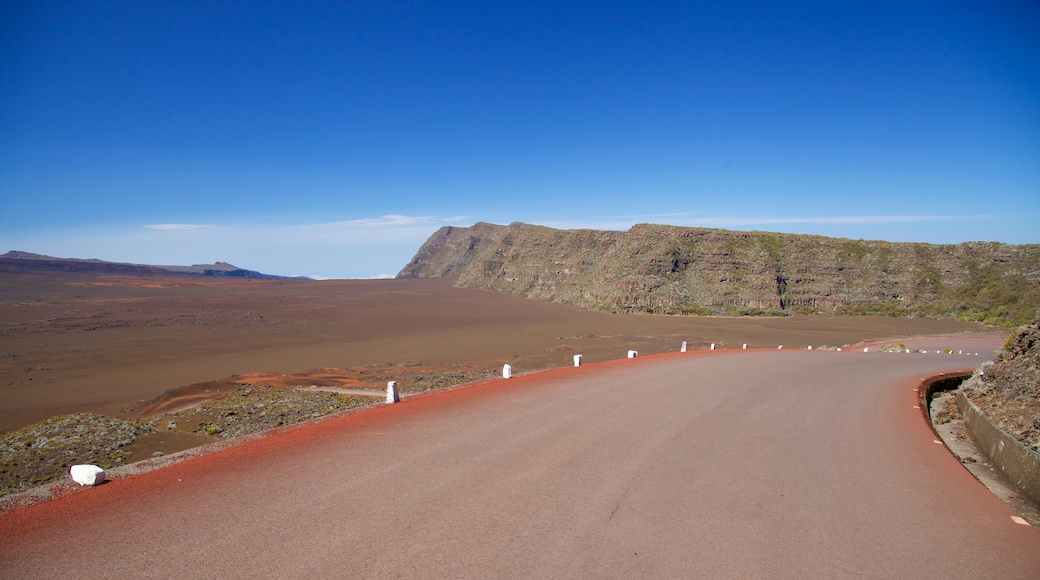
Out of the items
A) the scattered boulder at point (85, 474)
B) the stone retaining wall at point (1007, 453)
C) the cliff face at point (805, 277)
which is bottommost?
the stone retaining wall at point (1007, 453)

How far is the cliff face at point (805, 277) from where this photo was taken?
54344 mm

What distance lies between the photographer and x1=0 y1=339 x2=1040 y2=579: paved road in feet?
14.4

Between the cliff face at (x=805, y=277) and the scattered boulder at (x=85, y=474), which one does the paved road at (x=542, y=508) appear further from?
the cliff face at (x=805, y=277)

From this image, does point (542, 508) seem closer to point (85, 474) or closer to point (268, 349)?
point (85, 474)

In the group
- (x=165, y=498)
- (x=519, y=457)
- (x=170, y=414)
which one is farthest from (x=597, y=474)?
(x=170, y=414)

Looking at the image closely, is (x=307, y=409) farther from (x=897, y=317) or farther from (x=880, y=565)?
(x=897, y=317)

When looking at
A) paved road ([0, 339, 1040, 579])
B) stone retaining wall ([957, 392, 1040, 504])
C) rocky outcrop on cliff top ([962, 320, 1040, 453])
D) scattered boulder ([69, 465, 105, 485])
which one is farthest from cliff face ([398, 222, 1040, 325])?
scattered boulder ([69, 465, 105, 485])

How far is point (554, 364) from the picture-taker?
24.8 m

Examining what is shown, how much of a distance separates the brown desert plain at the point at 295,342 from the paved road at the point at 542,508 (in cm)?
1119

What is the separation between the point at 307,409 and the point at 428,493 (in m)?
7.88

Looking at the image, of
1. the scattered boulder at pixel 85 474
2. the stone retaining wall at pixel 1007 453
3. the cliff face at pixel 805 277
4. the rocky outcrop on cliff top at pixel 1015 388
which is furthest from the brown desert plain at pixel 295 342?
the rocky outcrop on cliff top at pixel 1015 388

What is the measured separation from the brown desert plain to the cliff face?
3.65 meters

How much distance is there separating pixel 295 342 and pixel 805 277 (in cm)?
5433

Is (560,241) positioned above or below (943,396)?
above
